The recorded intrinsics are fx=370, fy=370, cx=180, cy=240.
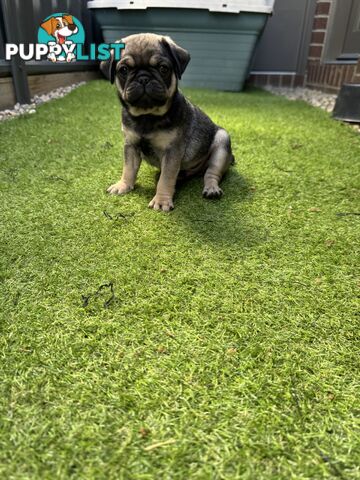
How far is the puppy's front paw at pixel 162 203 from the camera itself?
253 centimetres

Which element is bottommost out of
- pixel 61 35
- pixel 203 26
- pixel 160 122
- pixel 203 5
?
pixel 160 122

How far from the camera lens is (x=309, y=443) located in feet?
3.59

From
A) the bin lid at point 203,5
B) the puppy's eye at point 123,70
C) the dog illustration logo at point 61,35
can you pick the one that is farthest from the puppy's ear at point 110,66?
the bin lid at point 203,5

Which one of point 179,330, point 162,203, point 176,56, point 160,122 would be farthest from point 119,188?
point 179,330

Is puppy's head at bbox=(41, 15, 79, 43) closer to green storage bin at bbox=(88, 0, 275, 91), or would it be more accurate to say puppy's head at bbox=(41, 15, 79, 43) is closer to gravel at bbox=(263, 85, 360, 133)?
green storage bin at bbox=(88, 0, 275, 91)

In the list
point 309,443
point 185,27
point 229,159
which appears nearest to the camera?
point 309,443

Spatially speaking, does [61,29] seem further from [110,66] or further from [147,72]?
[147,72]

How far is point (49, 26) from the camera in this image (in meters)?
6.23

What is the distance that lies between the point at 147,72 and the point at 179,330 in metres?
1.65

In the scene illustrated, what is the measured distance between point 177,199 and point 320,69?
7212mm

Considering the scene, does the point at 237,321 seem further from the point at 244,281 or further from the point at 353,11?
the point at 353,11

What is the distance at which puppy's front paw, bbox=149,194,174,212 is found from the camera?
8.29ft

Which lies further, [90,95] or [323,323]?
[90,95]

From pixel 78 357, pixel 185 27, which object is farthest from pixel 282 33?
pixel 78 357
